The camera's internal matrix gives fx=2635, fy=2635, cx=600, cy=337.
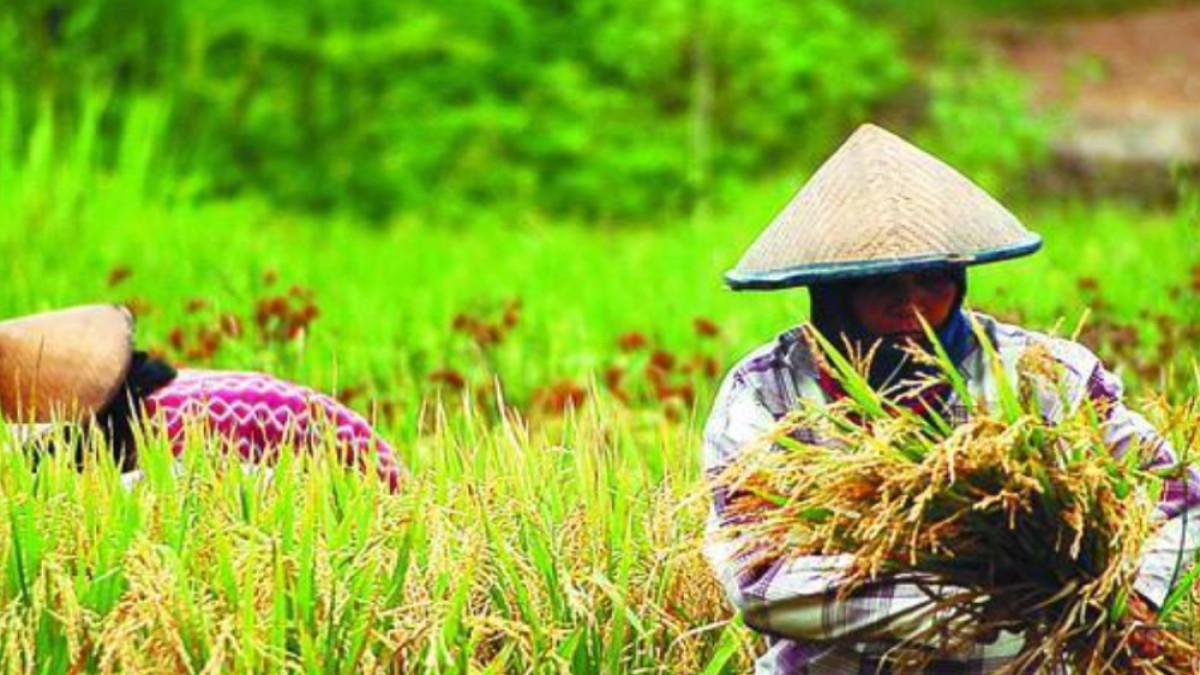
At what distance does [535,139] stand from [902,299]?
1021 cm

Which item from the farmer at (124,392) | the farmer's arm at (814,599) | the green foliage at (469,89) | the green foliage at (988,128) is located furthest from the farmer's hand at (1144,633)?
the green foliage at (469,89)

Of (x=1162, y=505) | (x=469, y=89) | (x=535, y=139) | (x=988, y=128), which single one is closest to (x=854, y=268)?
(x=1162, y=505)

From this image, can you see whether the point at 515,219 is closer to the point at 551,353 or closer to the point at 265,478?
the point at 551,353

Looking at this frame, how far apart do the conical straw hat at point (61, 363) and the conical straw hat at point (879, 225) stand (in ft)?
5.13

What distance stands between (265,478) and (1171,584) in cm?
133

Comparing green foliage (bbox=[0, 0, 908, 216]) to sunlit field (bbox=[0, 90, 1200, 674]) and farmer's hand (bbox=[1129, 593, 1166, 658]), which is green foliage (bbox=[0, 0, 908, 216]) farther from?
farmer's hand (bbox=[1129, 593, 1166, 658])

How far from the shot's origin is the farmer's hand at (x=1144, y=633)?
3127 millimetres

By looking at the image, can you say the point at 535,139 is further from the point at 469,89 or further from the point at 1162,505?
the point at 1162,505

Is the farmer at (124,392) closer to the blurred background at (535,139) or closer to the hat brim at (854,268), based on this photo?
the hat brim at (854,268)

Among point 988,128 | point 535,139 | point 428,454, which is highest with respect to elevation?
point 428,454

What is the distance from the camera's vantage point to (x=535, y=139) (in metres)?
13.4

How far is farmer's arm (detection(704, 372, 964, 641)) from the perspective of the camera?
122 inches

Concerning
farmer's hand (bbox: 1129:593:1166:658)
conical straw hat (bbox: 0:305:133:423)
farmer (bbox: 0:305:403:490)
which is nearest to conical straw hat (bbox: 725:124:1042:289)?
farmer's hand (bbox: 1129:593:1166:658)

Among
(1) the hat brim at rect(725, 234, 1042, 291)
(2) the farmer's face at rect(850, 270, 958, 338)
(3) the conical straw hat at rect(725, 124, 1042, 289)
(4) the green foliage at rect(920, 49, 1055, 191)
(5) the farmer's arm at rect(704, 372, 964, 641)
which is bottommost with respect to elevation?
(4) the green foliage at rect(920, 49, 1055, 191)
